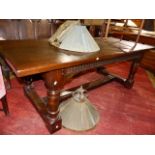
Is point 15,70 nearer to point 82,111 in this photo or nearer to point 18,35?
point 82,111

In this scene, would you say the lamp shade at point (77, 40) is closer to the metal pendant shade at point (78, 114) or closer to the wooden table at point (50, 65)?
the wooden table at point (50, 65)

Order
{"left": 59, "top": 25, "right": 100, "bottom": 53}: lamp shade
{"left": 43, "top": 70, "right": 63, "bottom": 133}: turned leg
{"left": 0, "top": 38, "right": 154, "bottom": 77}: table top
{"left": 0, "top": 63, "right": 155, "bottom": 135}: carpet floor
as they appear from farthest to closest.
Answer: {"left": 0, "top": 63, "right": 155, "bottom": 135}: carpet floor < {"left": 59, "top": 25, "right": 100, "bottom": 53}: lamp shade < {"left": 43, "top": 70, "right": 63, "bottom": 133}: turned leg < {"left": 0, "top": 38, "right": 154, "bottom": 77}: table top

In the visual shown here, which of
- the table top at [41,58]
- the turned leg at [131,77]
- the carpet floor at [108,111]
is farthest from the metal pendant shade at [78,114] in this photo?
the turned leg at [131,77]

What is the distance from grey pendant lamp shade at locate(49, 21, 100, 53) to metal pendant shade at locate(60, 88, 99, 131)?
0.41m

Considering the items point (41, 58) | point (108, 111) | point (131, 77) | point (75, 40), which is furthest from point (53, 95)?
point (131, 77)

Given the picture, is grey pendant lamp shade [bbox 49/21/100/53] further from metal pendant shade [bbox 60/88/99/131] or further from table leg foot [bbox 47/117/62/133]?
table leg foot [bbox 47/117/62/133]

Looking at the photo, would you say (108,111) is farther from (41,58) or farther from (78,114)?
(41,58)

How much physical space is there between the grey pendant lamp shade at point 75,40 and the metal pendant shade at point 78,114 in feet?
1.36

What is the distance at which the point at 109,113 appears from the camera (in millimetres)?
1810

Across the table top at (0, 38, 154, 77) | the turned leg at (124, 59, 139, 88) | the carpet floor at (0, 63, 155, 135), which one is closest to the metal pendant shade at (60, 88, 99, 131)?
the carpet floor at (0, 63, 155, 135)

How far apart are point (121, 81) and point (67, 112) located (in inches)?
47.7

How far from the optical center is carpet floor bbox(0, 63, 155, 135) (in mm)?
1512

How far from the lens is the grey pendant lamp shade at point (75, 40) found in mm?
1353
